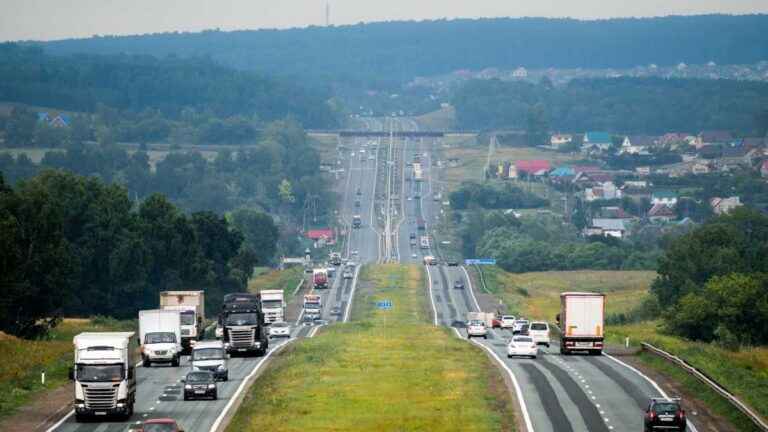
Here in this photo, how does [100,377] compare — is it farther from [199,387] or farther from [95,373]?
[199,387]

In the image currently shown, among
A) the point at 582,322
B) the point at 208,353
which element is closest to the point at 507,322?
the point at 582,322

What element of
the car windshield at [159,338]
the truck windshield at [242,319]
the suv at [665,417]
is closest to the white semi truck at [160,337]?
the car windshield at [159,338]

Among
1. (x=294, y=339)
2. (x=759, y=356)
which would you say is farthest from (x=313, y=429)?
(x=294, y=339)

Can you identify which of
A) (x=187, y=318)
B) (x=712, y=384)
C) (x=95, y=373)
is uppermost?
(x=95, y=373)

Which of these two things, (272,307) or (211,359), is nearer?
(211,359)

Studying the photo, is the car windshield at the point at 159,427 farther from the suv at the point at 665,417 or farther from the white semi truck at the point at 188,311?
the white semi truck at the point at 188,311

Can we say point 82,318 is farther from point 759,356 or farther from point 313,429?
point 313,429

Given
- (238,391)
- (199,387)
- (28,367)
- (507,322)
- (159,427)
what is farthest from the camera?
(507,322)
